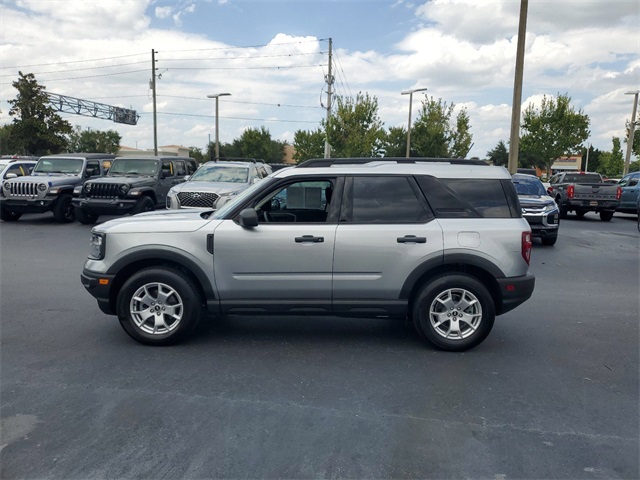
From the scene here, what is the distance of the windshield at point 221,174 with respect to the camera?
14.5 metres

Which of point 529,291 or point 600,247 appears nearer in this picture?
point 529,291

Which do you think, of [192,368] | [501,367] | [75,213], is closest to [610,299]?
[501,367]

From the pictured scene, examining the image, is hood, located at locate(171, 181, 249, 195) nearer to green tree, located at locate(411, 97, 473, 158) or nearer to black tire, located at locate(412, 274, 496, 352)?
black tire, located at locate(412, 274, 496, 352)

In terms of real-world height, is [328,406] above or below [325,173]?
below

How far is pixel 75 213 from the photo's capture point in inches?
615

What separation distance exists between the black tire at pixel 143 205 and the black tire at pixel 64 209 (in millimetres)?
2634

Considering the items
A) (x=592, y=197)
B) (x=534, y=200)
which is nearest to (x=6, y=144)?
(x=592, y=197)

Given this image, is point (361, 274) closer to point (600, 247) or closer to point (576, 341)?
point (576, 341)

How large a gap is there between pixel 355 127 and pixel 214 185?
937 inches

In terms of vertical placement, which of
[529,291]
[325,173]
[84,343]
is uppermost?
[325,173]

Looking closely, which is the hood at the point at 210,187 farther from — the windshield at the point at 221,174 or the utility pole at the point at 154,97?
the utility pole at the point at 154,97

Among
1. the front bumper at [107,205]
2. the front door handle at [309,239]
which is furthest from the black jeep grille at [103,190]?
the front door handle at [309,239]

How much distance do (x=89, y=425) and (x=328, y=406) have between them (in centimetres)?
165

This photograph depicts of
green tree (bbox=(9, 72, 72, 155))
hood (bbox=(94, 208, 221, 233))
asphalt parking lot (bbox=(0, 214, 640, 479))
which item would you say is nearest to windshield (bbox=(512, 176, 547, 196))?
asphalt parking lot (bbox=(0, 214, 640, 479))
